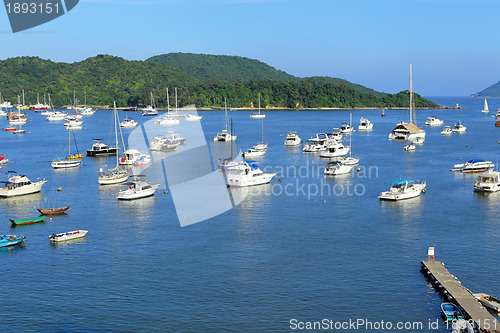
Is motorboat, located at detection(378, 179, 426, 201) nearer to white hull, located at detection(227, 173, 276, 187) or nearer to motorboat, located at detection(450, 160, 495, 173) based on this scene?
white hull, located at detection(227, 173, 276, 187)

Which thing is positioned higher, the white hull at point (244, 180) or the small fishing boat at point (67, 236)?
the white hull at point (244, 180)

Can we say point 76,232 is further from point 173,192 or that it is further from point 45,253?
point 173,192

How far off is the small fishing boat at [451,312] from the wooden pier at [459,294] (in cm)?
37

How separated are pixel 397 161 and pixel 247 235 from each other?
2513 inches

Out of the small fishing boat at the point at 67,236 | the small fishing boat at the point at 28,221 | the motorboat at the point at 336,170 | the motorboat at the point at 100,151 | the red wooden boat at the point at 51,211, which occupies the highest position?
the motorboat at the point at 100,151

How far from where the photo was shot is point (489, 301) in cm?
4216

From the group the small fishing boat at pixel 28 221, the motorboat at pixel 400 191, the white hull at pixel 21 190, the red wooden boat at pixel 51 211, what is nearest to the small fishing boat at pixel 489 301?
the motorboat at pixel 400 191


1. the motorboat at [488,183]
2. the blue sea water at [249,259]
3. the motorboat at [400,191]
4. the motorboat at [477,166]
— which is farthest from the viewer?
the motorboat at [477,166]

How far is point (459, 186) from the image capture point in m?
88.4

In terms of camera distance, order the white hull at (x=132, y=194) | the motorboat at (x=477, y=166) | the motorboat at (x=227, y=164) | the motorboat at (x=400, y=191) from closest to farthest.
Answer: the motorboat at (x=400, y=191) < the white hull at (x=132, y=194) < the motorboat at (x=477, y=166) < the motorboat at (x=227, y=164)

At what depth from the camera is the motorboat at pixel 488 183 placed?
81.9 m

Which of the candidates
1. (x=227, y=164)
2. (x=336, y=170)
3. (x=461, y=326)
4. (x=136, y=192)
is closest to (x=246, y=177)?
(x=136, y=192)

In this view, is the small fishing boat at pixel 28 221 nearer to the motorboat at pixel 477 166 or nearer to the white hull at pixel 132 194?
the white hull at pixel 132 194

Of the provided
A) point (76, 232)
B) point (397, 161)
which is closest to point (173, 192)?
point (76, 232)
